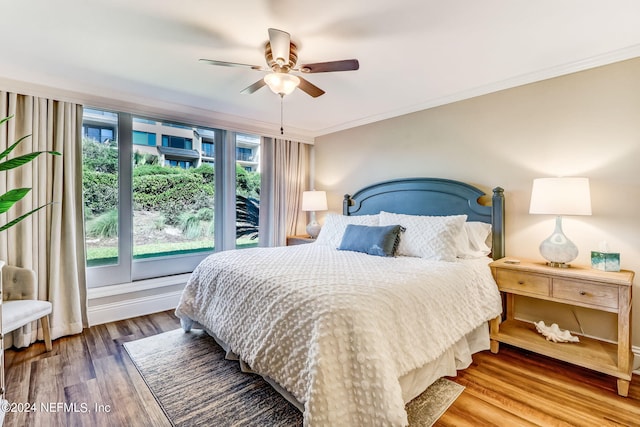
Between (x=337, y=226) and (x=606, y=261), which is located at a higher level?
(x=337, y=226)

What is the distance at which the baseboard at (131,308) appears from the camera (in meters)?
3.06

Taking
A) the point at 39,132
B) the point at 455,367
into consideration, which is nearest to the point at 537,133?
the point at 455,367

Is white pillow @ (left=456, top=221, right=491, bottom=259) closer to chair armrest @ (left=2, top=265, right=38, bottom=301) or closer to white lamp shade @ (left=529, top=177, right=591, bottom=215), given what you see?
white lamp shade @ (left=529, top=177, right=591, bottom=215)

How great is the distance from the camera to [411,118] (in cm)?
352

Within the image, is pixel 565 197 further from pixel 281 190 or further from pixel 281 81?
pixel 281 190

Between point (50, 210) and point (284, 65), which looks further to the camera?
point (50, 210)

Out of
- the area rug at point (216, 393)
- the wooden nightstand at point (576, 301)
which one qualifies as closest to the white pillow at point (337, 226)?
the wooden nightstand at point (576, 301)

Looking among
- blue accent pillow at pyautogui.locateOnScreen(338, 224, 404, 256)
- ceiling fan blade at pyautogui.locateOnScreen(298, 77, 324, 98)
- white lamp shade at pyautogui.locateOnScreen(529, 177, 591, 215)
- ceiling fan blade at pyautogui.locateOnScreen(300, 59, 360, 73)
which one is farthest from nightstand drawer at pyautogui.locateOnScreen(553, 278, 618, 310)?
ceiling fan blade at pyautogui.locateOnScreen(298, 77, 324, 98)

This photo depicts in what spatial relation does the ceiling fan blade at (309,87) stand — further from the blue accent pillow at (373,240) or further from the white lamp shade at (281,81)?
the blue accent pillow at (373,240)

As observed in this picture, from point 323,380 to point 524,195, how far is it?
8.06ft

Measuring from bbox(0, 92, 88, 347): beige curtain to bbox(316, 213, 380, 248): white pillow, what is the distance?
2.47m

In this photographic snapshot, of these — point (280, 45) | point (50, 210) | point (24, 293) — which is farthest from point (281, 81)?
point (24, 293)

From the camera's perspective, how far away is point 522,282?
231 cm

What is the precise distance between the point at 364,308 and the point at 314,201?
113 inches
